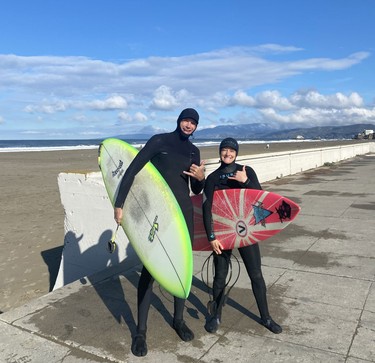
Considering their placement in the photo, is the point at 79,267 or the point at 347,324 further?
the point at 79,267

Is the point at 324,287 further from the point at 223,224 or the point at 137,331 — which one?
the point at 137,331

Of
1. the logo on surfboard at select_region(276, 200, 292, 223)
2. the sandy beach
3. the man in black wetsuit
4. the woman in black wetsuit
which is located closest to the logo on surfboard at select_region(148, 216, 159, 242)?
the man in black wetsuit

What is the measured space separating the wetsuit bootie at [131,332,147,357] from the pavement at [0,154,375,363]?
0.05 metres

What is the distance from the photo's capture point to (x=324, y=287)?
14.2ft

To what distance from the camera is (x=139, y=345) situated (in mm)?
3092

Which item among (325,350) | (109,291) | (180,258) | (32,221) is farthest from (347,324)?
(32,221)

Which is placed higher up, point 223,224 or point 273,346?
point 223,224

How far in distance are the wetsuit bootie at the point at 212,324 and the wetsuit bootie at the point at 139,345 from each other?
581 millimetres

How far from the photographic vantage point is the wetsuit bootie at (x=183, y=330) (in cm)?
326

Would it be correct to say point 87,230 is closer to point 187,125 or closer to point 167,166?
point 167,166

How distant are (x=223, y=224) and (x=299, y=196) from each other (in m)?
7.64

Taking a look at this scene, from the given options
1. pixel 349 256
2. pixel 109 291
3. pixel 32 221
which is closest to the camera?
pixel 109 291

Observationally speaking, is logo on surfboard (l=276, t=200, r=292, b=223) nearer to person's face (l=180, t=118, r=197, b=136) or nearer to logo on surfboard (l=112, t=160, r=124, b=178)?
person's face (l=180, t=118, r=197, b=136)

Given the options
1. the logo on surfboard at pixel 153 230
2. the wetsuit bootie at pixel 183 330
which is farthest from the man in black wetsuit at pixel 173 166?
the logo on surfboard at pixel 153 230
